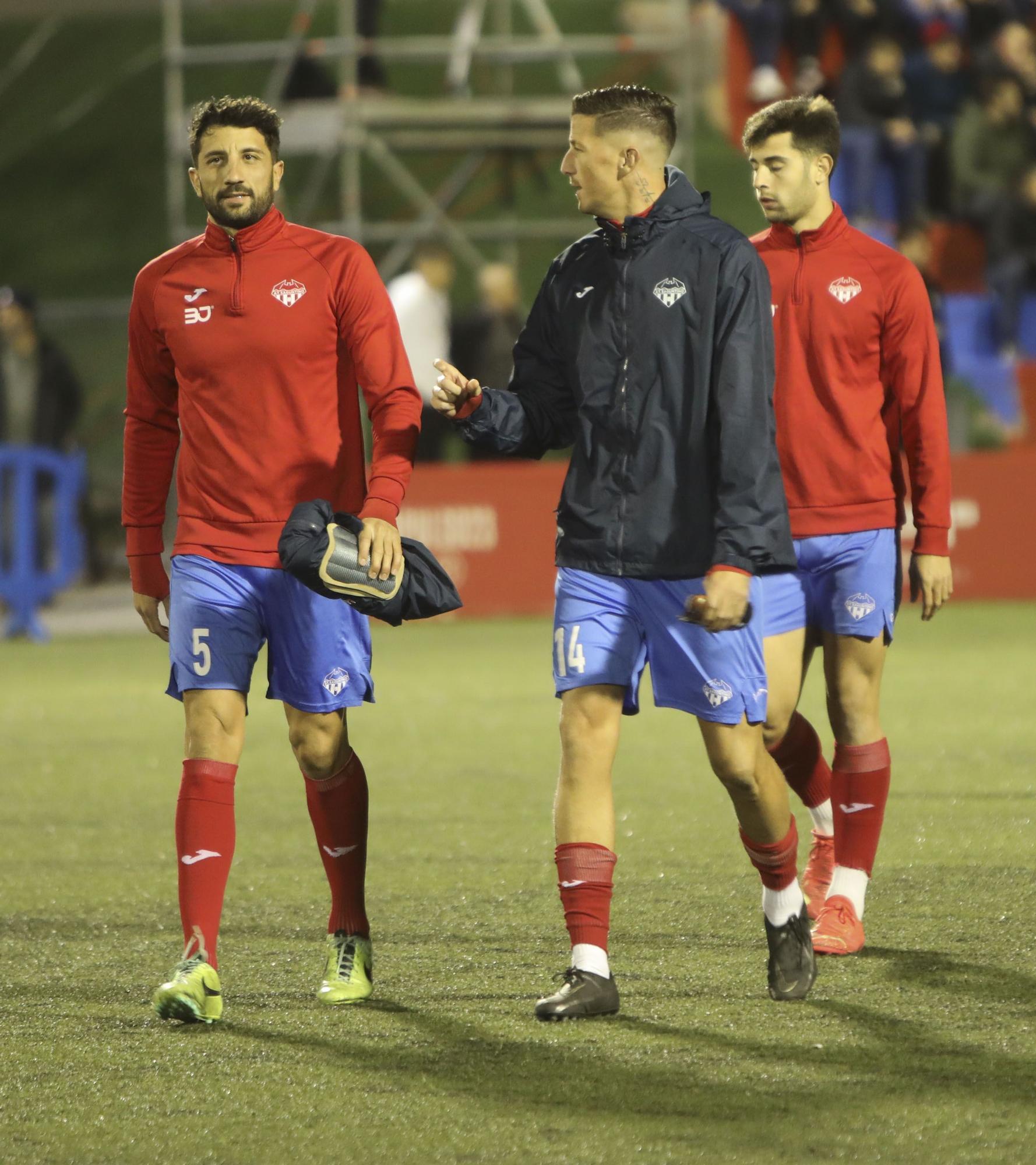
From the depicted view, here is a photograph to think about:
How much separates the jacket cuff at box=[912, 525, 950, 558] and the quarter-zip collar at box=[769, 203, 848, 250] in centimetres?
77

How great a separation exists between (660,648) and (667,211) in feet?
3.14

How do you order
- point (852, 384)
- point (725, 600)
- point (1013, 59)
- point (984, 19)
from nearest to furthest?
point (725, 600) < point (852, 384) < point (1013, 59) < point (984, 19)

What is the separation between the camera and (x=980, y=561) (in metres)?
15.2

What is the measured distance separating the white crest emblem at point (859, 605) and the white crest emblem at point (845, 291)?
73cm

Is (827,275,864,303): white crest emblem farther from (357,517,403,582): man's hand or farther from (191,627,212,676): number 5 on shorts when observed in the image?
(191,627,212,676): number 5 on shorts

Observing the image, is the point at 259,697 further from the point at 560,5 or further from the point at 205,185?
Answer: the point at 560,5

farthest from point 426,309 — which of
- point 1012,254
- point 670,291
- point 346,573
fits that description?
point 346,573

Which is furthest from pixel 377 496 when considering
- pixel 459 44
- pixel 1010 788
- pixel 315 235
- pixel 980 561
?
pixel 459 44

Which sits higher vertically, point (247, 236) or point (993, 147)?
point (993, 147)

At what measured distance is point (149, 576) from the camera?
5141 mm

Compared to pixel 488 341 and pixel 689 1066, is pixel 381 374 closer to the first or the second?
pixel 689 1066

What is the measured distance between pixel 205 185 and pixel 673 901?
2.37 meters

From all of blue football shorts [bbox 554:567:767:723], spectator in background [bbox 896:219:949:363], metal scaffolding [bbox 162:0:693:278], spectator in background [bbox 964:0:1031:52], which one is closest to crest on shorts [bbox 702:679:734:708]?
blue football shorts [bbox 554:567:767:723]

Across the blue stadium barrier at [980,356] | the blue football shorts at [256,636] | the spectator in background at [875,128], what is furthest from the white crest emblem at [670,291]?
the spectator in background at [875,128]
